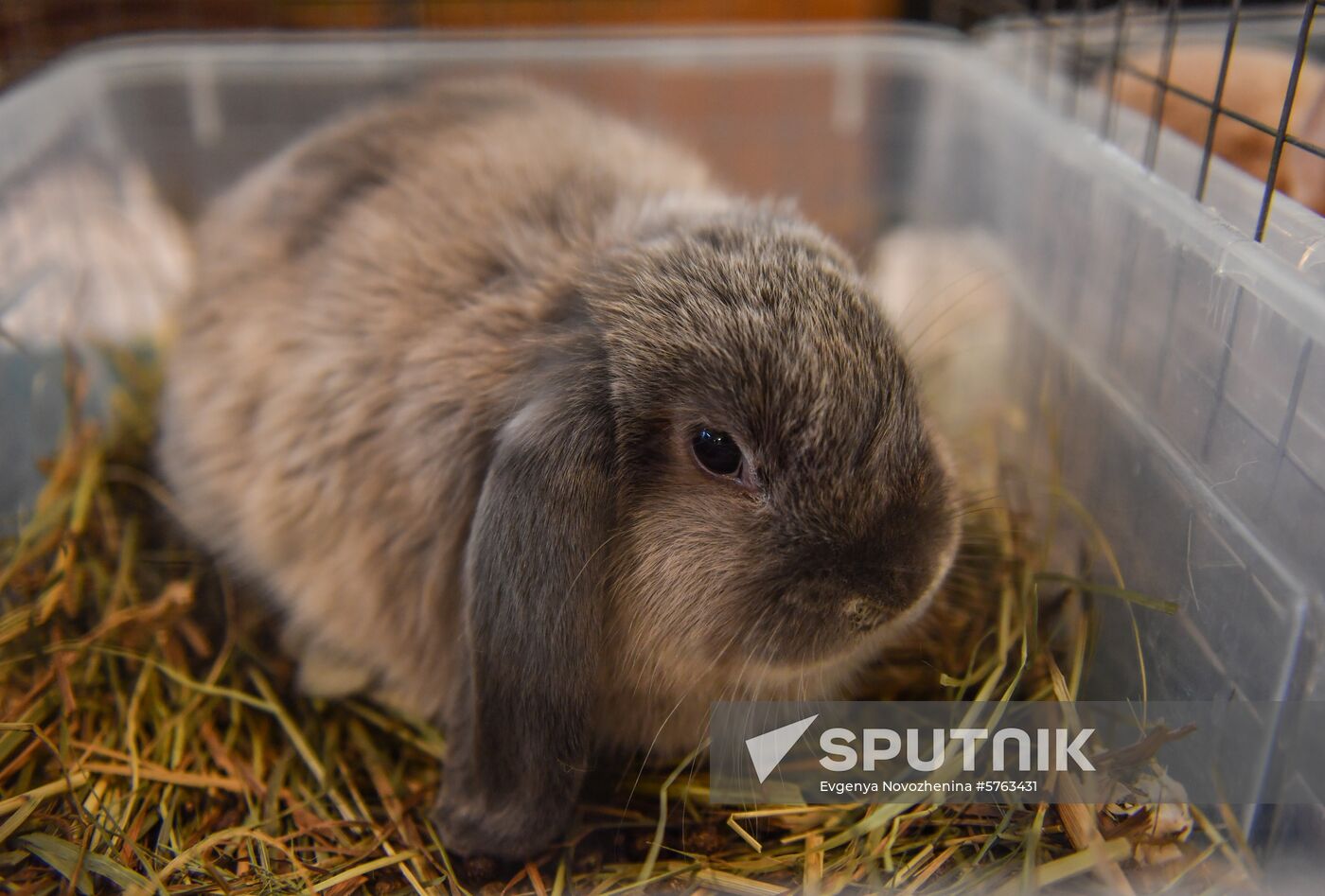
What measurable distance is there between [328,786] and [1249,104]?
1975 millimetres

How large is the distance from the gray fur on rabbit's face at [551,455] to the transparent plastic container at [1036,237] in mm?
334

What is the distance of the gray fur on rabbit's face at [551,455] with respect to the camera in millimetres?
1165

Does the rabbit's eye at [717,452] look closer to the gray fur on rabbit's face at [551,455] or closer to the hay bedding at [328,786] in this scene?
the gray fur on rabbit's face at [551,455]

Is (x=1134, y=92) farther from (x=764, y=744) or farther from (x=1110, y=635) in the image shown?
(x=764, y=744)

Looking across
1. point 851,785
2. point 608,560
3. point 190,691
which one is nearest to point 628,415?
point 608,560

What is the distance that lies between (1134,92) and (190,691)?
6.83ft

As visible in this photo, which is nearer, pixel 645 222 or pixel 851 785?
pixel 851 785

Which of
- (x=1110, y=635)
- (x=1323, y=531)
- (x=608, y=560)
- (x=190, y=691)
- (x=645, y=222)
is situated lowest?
(x=190, y=691)

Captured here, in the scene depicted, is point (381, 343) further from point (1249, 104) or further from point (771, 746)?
point (1249, 104)

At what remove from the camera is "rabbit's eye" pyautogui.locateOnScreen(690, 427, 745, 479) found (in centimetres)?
120

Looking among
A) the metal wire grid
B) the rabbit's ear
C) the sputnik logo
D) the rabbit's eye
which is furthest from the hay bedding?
the metal wire grid


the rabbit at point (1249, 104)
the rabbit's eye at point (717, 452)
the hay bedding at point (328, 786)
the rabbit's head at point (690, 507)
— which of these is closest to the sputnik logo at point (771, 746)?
the hay bedding at point (328, 786)

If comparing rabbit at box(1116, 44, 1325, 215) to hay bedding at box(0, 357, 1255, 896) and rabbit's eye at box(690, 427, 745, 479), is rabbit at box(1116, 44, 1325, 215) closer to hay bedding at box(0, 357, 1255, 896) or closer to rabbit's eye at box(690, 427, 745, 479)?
hay bedding at box(0, 357, 1255, 896)

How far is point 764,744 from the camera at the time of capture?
53.2 inches
